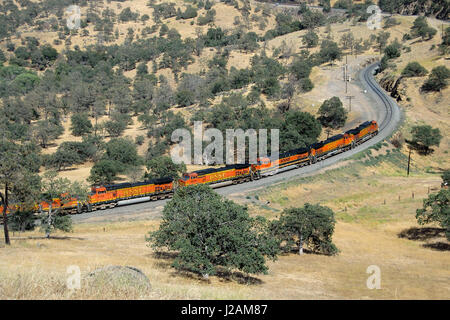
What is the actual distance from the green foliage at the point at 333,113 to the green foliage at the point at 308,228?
5657cm

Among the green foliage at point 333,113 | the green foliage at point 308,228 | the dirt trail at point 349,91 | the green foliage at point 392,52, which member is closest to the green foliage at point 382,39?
the dirt trail at point 349,91

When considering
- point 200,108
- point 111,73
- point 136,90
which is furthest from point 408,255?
point 111,73

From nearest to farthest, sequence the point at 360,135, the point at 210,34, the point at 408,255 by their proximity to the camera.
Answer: the point at 408,255 → the point at 360,135 → the point at 210,34

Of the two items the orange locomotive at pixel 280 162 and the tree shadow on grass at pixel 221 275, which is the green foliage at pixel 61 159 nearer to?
the orange locomotive at pixel 280 162

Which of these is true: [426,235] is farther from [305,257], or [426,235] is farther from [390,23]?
[390,23]

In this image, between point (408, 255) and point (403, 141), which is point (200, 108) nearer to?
point (403, 141)

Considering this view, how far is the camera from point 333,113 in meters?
98.5

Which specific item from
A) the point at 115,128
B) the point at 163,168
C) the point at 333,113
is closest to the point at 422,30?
the point at 333,113

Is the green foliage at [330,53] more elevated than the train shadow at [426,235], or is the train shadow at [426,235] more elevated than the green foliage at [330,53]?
the green foliage at [330,53]

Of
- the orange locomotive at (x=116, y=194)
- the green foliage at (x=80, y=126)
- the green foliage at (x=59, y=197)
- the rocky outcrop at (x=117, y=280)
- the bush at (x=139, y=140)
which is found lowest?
the bush at (x=139, y=140)

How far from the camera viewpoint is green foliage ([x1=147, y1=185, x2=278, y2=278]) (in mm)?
29781

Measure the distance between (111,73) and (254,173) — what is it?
113 metres

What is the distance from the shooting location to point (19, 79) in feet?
497

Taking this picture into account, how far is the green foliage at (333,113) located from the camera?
98.4m
